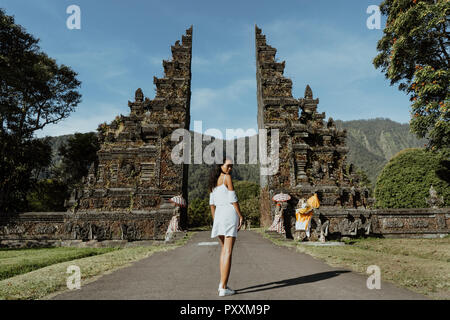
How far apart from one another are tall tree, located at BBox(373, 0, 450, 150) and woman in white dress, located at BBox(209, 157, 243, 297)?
1443 centimetres

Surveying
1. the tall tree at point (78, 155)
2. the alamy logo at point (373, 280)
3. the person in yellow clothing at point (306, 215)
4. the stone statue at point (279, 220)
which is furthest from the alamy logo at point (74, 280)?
the tall tree at point (78, 155)

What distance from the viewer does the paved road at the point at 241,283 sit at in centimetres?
398

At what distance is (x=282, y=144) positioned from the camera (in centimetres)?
1764

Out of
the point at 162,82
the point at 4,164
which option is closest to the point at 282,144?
the point at 162,82

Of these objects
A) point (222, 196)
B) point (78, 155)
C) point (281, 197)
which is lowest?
point (281, 197)

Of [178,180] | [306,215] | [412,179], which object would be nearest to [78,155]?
[178,180]

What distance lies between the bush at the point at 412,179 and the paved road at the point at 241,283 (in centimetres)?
2163

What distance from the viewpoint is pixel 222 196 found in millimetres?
4301

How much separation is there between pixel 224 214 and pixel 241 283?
1.57 metres

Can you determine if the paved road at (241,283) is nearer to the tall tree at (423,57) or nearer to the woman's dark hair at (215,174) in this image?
the woman's dark hair at (215,174)

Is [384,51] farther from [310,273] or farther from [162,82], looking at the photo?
[310,273]

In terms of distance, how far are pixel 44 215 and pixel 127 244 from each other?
6056 mm

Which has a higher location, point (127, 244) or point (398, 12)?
point (398, 12)

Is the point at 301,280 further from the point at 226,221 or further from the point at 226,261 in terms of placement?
the point at 226,221
